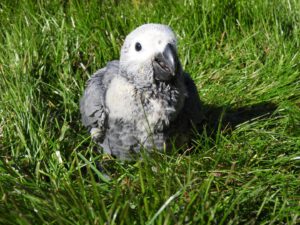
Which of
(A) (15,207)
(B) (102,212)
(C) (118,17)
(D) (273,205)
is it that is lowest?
(D) (273,205)

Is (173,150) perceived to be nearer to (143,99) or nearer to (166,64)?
(143,99)

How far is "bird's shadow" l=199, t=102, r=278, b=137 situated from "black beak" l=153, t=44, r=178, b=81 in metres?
0.85

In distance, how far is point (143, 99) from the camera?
7.40 ft

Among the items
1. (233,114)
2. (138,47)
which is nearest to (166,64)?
(138,47)

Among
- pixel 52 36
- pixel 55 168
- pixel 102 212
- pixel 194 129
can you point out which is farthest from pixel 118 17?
pixel 102 212

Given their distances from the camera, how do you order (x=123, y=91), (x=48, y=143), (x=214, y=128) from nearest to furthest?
(x=123, y=91), (x=48, y=143), (x=214, y=128)

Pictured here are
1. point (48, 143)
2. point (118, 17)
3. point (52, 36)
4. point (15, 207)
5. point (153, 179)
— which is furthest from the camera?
point (118, 17)

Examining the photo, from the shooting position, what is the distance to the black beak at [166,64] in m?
2.06

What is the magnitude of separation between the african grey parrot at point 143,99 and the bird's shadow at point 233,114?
0.38 m

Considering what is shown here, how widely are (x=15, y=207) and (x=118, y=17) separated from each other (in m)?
2.25

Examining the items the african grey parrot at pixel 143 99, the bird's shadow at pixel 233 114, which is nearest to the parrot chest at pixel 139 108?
the african grey parrot at pixel 143 99

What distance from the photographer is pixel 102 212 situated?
1715 mm

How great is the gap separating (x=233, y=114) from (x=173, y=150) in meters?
0.87

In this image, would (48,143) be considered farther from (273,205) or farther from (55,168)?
(273,205)
